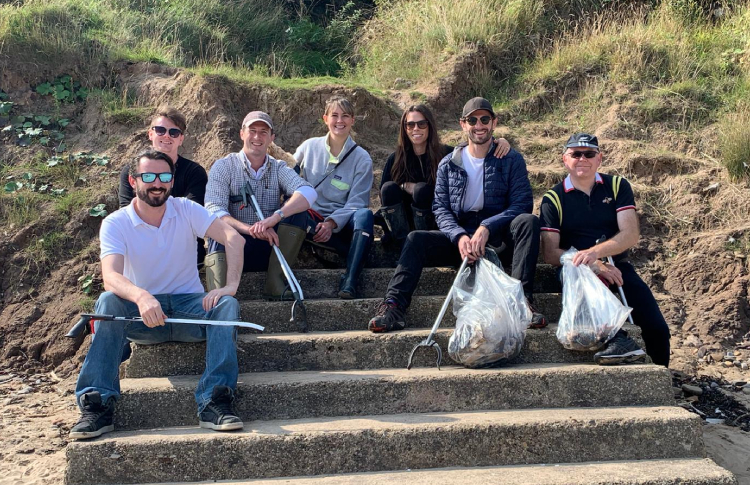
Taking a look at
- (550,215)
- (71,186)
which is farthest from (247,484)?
(71,186)

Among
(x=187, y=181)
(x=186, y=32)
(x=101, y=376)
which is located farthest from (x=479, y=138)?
(x=186, y=32)

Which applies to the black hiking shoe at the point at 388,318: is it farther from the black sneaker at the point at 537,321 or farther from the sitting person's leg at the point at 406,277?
the black sneaker at the point at 537,321

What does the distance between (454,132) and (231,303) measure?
172 inches

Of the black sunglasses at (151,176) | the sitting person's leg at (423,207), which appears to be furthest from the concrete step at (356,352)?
the sitting person's leg at (423,207)

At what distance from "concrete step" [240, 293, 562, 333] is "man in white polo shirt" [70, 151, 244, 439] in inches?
20.6

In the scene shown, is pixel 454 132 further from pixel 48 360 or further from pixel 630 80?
pixel 48 360

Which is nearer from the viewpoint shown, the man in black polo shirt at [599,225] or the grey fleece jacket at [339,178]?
the man in black polo shirt at [599,225]

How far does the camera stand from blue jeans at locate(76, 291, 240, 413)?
3.63 metres

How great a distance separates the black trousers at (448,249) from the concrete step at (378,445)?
3.11 ft

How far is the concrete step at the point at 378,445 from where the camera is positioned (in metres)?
3.44

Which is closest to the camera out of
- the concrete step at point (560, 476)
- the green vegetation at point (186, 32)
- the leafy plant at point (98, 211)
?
the concrete step at point (560, 476)

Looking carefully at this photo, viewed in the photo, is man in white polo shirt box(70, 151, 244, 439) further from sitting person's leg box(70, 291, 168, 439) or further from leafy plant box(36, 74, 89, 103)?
leafy plant box(36, 74, 89, 103)

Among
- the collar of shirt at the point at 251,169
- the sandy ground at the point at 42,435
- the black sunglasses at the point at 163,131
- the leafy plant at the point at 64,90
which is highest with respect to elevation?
the leafy plant at the point at 64,90

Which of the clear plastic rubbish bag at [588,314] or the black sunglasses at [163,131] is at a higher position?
the black sunglasses at [163,131]
